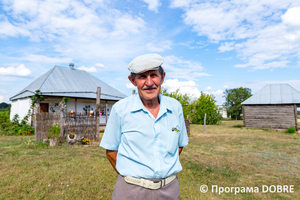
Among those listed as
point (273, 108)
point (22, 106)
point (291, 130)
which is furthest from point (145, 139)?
point (273, 108)

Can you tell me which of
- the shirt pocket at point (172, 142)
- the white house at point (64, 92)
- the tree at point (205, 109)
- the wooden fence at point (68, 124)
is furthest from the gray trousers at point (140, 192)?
the tree at point (205, 109)

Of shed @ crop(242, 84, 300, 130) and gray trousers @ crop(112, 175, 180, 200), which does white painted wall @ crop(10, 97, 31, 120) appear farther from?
shed @ crop(242, 84, 300, 130)

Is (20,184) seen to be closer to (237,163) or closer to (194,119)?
(237,163)

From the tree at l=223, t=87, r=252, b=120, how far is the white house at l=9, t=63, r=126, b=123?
145 ft

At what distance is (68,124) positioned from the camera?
9.60 metres

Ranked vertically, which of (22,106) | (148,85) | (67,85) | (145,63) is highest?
(67,85)

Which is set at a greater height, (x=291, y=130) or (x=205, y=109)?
(x=205, y=109)

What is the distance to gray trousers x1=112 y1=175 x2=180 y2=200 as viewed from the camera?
172cm

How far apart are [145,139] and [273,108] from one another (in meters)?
20.5

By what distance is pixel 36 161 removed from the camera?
6488 millimetres

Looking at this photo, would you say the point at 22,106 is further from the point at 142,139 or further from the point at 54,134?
the point at 142,139

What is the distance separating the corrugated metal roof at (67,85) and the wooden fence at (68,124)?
520cm

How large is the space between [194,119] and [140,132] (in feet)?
94.2

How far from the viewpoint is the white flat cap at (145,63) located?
1.82m
